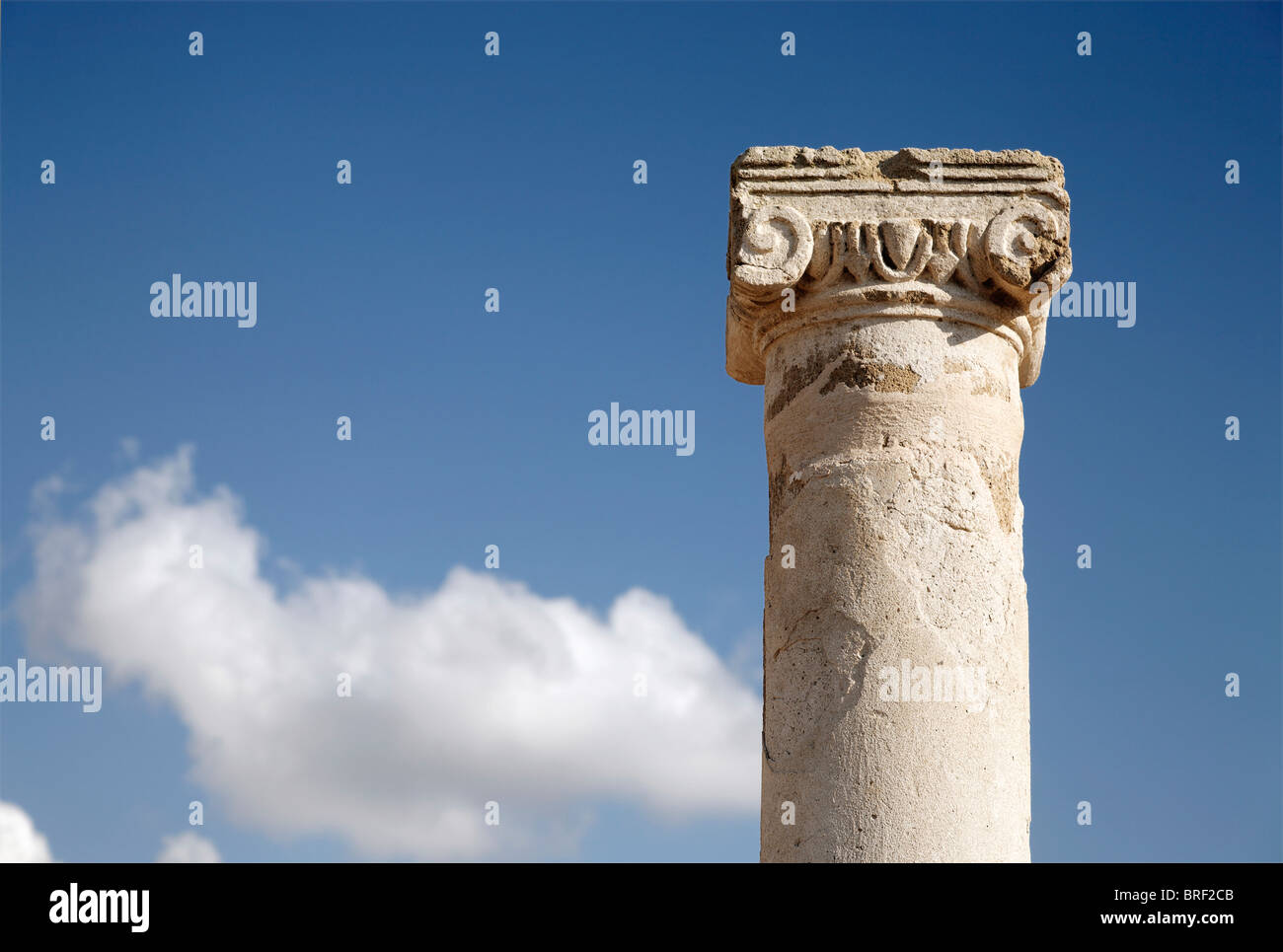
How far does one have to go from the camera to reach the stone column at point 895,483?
791 centimetres

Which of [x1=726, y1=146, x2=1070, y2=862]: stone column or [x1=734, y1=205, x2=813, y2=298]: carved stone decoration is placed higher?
[x1=734, y1=205, x2=813, y2=298]: carved stone decoration

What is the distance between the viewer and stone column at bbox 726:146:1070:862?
26.0ft

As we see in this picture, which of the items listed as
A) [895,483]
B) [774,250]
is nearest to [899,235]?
[774,250]

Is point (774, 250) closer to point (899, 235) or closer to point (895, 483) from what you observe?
point (899, 235)

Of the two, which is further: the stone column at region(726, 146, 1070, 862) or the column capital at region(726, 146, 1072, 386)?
the column capital at region(726, 146, 1072, 386)

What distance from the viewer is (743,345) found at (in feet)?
31.2

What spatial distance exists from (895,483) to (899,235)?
148 cm

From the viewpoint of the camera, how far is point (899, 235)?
865 centimetres

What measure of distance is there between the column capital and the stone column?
0.01 m
